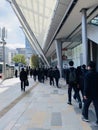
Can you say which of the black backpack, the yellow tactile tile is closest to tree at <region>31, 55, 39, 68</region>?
the black backpack

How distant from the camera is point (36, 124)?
343 inches

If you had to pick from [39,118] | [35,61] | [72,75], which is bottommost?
[39,118]

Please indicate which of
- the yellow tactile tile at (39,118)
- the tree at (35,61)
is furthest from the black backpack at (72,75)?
the tree at (35,61)

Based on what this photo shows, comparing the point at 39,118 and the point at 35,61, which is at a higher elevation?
the point at 35,61

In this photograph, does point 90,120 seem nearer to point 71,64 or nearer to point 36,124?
point 36,124

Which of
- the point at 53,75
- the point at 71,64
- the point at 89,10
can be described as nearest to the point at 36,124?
the point at 71,64

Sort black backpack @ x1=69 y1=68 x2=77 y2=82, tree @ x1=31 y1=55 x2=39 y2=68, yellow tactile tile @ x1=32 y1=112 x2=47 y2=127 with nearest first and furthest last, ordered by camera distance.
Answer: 1. yellow tactile tile @ x1=32 y1=112 x2=47 y2=127
2. black backpack @ x1=69 y1=68 x2=77 y2=82
3. tree @ x1=31 y1=55 x2=39 y2=68

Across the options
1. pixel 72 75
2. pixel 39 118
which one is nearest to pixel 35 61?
pixel 72 75

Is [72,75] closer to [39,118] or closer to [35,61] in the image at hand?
[39,118]

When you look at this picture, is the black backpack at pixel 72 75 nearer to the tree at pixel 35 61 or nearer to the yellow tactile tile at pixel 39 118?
the yellow tactile tile at pixel 39 118

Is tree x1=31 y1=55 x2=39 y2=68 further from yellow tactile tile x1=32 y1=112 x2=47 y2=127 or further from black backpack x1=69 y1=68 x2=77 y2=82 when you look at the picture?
yellow tactile tile x1=32 y1=112 x2=47 y2=127

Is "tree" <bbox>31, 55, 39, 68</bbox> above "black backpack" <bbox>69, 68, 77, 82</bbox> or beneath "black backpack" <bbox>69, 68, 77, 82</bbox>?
above

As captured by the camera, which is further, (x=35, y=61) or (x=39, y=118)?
(x=35, y=61)

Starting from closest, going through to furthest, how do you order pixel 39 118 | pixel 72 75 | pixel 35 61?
1. pixel 39 118
2. pixel 72 75
3. pixel 35 61
